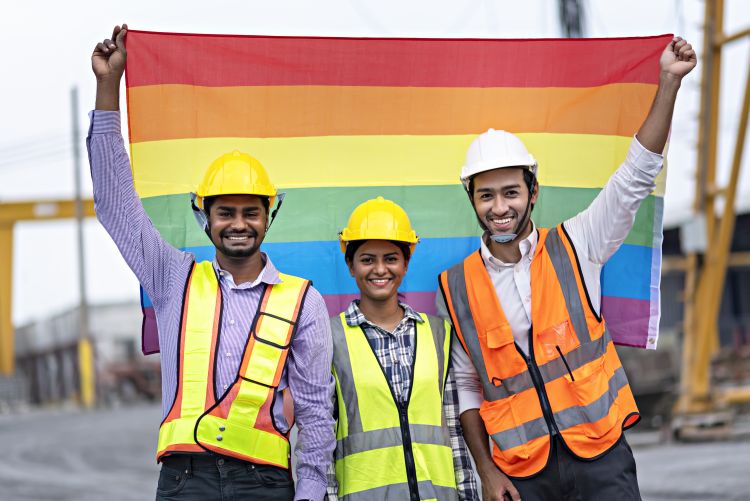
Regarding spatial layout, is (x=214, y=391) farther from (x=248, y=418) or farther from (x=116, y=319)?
(x=116, y=319)

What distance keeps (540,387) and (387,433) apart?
0.63m

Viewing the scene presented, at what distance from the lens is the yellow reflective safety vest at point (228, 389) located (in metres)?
3.69

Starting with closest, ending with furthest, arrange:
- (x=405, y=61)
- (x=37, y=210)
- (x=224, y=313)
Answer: (x=224, y=313) → (x=405, y=61) → (x=37, y=210)

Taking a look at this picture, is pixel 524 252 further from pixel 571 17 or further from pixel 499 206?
pixel 571 17

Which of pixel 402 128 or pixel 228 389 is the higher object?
pixel 402 128

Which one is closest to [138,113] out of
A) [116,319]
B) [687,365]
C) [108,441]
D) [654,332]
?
A: [654,332]

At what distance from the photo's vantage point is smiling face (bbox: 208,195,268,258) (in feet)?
12.9

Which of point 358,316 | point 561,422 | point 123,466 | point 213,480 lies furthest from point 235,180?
point 123,466

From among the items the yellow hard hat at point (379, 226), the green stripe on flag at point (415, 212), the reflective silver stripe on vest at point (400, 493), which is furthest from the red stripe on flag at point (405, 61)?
the reflective silver stripe on vest at point (400, 493)

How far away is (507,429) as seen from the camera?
4.05 metres

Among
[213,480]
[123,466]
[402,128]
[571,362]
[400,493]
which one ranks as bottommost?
[123,466]

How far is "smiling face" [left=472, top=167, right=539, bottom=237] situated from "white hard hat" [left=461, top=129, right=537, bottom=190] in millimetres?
43

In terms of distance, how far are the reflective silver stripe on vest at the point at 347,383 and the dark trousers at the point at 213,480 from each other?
434mm

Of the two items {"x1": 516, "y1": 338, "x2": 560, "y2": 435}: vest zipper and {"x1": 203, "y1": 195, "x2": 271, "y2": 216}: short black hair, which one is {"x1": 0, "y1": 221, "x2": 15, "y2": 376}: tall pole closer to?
{"x1": 203, "y1": 195, "x2": 271, "y2": 216}: short black hair
